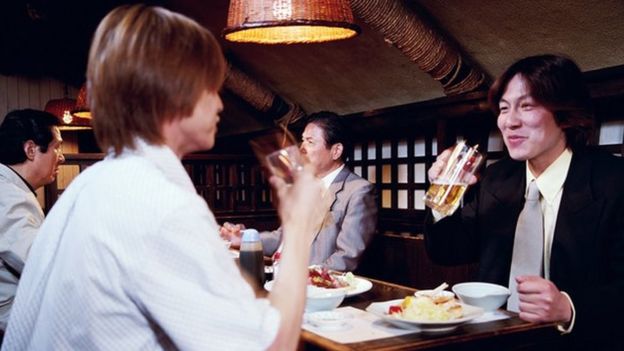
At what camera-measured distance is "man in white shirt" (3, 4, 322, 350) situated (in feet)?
3.47

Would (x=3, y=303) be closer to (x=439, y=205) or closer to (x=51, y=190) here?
(x=439, y=205)

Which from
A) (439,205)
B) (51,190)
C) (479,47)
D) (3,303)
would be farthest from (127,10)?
(51,190)

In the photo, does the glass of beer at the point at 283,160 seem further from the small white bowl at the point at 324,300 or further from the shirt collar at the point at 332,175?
the shirt collar at the point at 332,175

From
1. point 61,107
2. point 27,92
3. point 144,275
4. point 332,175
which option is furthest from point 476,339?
point 27,92

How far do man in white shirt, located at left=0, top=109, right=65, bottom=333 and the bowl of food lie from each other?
84.8 inches

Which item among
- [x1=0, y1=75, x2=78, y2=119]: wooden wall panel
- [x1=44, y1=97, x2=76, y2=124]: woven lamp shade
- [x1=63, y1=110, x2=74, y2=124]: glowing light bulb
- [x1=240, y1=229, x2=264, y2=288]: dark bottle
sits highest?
[x1=0, y1=75, x2=78, y2=119]: wooden wall panel

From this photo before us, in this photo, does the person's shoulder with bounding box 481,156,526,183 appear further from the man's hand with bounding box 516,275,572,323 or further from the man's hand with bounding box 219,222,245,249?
the man's hand with bounding box 219,222,245,249

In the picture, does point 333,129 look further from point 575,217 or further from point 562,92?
point 575,217

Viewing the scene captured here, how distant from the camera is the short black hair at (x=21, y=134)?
3414mm

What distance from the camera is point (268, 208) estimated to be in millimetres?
6066

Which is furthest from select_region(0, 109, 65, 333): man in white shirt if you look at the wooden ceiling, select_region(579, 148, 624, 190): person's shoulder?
select_region(579, 148, 624, 190): person's shoulder

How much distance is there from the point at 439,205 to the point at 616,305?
0.75 m

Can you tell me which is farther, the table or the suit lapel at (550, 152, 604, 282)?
the suit lapel at (550, 152, 604, 282)

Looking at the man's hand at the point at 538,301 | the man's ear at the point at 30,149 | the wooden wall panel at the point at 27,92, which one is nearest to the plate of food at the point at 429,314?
the man's hand at the point at 538,301
